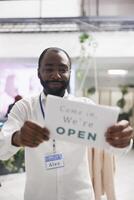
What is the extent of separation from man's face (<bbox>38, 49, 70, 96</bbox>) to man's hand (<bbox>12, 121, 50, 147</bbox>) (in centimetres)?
23

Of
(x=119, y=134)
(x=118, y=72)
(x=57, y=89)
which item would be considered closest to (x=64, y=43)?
(x=118, y=72)

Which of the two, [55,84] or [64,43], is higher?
[64,43]

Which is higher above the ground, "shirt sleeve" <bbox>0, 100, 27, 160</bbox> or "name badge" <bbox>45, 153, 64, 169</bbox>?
"shirt sleeve" <bbox>0, 100, 27, 160</bbox>

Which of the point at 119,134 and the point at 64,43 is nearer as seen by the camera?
the point at 119,134

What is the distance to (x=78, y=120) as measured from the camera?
1180mm

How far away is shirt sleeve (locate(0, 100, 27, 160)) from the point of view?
1.26 m

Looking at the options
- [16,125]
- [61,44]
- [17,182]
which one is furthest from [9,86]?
[16,125]

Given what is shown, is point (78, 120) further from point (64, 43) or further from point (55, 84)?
point (64, 43)

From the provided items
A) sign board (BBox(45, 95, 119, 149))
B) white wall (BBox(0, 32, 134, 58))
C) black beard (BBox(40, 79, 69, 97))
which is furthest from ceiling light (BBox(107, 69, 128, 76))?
sign board (BBox(45, 95, 119, 149))

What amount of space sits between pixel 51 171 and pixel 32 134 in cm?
28

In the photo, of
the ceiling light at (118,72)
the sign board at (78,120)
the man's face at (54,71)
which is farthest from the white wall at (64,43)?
the sign board at (78,120)

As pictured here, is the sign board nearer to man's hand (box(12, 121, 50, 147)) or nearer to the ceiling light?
man's hand (box(12, 121, 50, 147))

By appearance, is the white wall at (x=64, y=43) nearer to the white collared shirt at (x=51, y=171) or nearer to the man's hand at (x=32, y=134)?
the white collared shirt at (x=51, y=171)

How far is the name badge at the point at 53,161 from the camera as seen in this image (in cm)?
130
